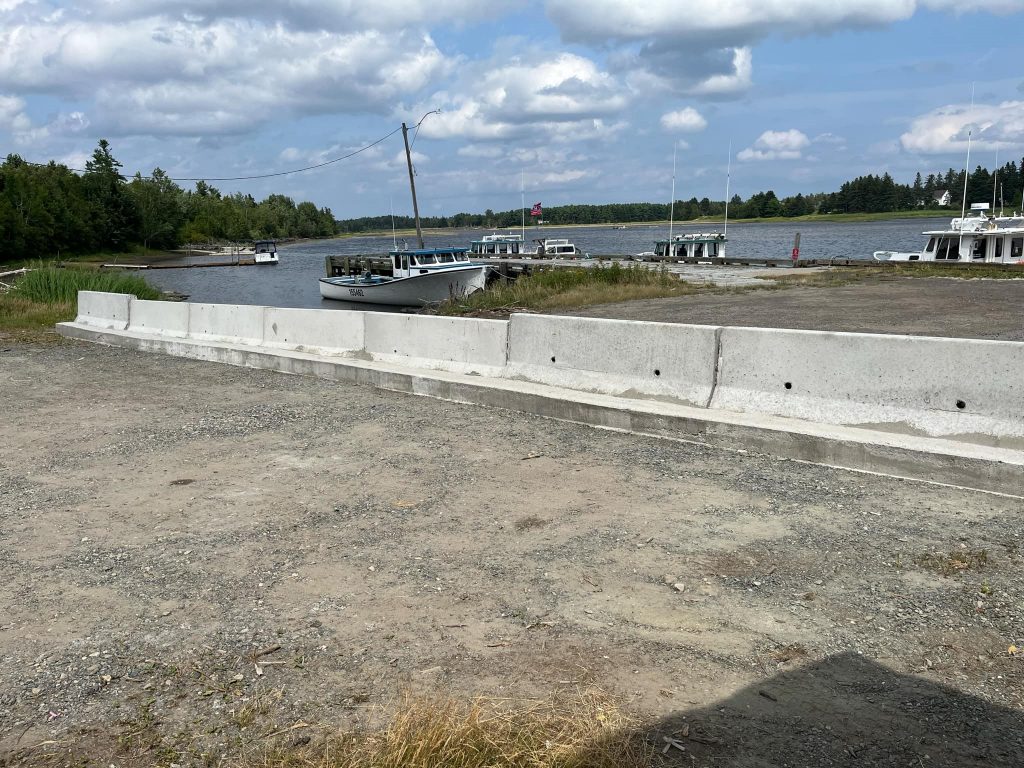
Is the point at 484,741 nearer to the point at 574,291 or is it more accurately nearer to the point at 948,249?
the point at 574,291

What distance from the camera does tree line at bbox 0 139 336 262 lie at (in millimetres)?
103875

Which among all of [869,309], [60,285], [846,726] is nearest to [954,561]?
[846,726]

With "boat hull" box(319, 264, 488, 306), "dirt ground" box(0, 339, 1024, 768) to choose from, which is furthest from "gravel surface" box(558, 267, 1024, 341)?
"boat hull" box(319, 264, 488, 306)

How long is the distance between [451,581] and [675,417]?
131 inches

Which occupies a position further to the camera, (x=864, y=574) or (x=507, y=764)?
(x=864, y=574)

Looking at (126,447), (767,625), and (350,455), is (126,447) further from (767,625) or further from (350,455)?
(767,625)

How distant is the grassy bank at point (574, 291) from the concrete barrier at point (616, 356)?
14.1 m

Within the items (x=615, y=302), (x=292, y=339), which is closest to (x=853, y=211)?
(x=615, y=302)

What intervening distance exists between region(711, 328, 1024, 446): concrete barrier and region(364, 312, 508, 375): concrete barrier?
2953 mm

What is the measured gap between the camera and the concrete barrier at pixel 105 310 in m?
16.7

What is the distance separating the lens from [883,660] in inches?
148

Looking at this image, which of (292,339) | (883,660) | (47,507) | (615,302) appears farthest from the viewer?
(615,302)

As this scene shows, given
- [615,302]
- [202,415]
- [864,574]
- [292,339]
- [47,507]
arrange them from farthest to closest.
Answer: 1. [615,302]
2. [292,339]
3. [202,415]
4. [47,507]
5. [864,574]

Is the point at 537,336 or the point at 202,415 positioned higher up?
the point at 537,336
